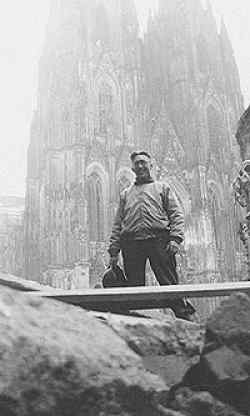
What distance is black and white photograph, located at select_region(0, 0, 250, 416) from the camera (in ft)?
8.66

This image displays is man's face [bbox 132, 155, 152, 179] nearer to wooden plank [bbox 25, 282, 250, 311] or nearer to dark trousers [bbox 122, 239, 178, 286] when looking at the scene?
dark trousers [bbox 122, 239, 178, 286]

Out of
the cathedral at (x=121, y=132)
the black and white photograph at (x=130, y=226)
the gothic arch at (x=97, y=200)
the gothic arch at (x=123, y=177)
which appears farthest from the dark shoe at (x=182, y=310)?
the gothic arch at (x=123, y=177)

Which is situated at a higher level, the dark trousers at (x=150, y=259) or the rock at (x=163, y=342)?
the dark trousers at (x=150, y=259)

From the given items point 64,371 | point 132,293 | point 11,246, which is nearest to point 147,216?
point 132,293

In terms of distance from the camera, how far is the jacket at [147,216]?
4605 millimetres

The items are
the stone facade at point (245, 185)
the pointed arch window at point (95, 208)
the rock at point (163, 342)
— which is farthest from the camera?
the pointed arch window at point (95, 208)

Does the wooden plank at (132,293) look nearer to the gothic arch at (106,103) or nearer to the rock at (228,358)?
the rock at (228,358)

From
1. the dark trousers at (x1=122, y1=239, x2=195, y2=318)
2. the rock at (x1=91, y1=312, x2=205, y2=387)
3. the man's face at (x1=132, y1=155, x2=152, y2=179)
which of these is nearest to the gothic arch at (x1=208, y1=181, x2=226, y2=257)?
the man's face at (x1=132, y1=155, x2=152, y2=179)

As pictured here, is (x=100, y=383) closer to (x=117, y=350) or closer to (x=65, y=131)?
(x=117, y=350)

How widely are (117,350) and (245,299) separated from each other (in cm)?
81

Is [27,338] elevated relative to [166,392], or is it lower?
elevated

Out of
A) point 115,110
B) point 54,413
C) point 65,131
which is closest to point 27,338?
point 54,413

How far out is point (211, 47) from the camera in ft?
114

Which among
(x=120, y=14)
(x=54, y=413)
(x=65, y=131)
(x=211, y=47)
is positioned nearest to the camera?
(x=54, y=413)
